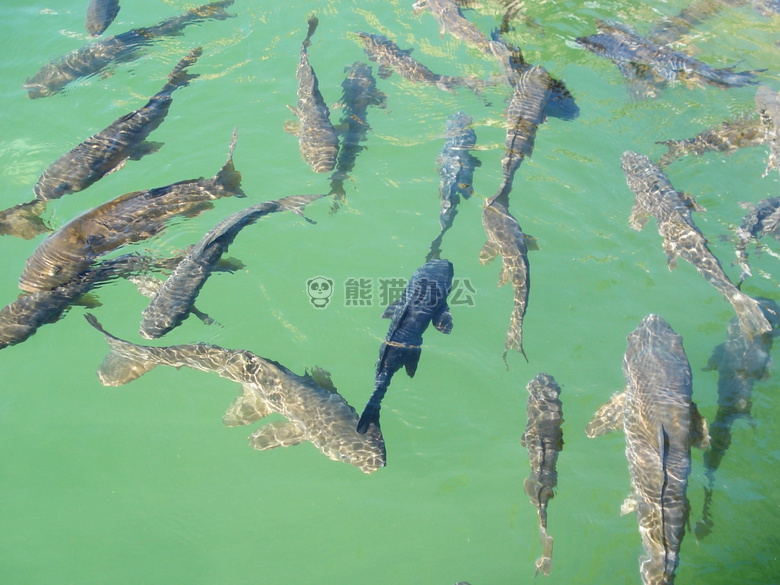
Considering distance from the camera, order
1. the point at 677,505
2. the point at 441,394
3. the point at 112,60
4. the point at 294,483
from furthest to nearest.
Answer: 1. the point at 112,60
2. the point at 441,394
3. the point at 294,483
4. the point at 677,505

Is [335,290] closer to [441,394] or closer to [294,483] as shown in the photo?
[441,394]

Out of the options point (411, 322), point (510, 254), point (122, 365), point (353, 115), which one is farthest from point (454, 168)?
point (122, 365)

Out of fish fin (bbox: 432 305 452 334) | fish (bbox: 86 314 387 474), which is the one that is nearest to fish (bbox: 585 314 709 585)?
fish fin (bbox: 432 305 452 334)

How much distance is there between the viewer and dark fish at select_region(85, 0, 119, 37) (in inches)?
436

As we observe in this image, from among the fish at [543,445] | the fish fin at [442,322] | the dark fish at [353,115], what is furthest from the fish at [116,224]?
the fish at [543,445]

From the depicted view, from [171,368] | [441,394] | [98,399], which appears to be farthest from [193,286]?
[441,394]

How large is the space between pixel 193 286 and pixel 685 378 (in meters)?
6.14

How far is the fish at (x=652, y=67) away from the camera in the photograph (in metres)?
10.3

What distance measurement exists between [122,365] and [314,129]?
15.3ft

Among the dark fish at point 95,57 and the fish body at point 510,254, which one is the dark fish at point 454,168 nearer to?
the fish body at point 510,254

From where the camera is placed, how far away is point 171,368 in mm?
6840

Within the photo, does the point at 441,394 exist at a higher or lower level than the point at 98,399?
higher

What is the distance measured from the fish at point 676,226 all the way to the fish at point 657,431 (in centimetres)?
118

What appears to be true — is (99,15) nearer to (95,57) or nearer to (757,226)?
(95,57)
